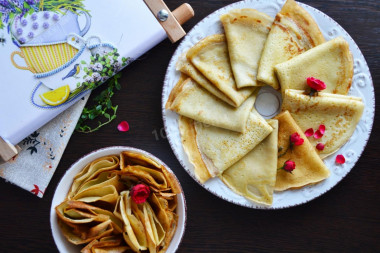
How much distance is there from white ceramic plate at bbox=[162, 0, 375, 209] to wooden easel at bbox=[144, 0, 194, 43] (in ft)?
0.17

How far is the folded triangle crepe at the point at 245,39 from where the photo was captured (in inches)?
68.6

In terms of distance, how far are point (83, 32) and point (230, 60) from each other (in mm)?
725

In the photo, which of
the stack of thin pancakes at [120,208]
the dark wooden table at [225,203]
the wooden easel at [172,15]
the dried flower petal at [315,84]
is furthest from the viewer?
the dark wooden table at [225,203]

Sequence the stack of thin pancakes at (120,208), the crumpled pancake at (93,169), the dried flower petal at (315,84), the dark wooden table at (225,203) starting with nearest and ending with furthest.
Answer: the stack of thin pancakes at (120,208), the crumpled pancake at (93,169), the dried flower petal at (315,84), the dark wooden table at (225,203)

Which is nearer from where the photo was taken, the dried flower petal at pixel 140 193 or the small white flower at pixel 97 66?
the dried flower petal at pixel 140 193

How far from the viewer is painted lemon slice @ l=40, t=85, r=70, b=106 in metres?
1.75

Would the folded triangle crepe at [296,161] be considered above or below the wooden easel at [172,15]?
below

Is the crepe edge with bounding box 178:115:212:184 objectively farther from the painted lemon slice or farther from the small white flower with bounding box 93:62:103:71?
the painted lemon slice

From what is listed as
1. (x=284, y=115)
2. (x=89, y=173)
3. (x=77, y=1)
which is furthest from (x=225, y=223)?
(x=77, y=1)

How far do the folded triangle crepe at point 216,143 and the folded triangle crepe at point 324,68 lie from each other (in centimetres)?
23


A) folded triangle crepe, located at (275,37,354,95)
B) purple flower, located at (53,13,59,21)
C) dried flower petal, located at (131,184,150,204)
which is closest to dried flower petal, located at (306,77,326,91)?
folded triangle crepe, located at (275,37,354,95)

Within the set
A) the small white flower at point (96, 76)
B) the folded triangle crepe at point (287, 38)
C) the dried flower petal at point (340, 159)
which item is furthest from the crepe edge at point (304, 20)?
the small white flower at point (96, 76)

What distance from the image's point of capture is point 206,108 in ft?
5.84

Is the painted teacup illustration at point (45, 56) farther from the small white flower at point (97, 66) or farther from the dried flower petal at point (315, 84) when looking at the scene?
the dried flower petal at point (315, 84)
